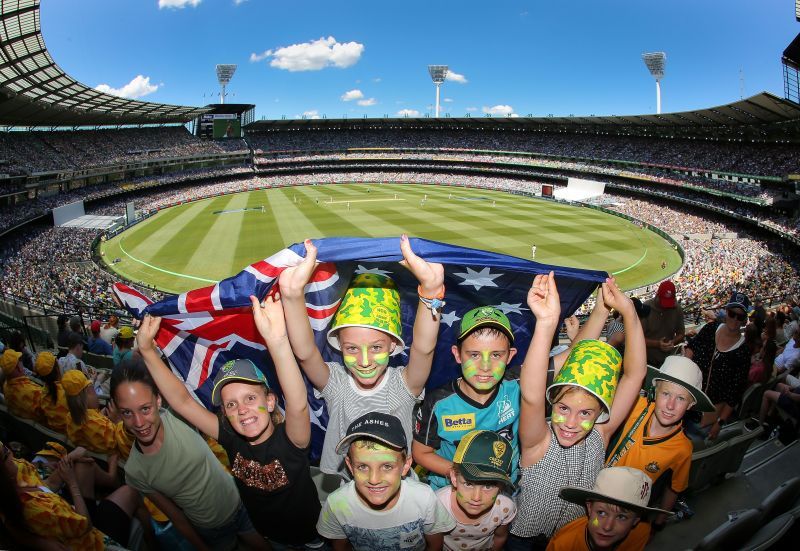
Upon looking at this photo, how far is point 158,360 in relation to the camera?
3.64 metres

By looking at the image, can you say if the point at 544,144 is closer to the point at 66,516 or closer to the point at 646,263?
the point at 646,263

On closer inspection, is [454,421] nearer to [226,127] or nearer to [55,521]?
[55,521]

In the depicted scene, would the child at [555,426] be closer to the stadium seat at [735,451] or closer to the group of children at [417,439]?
the group of children at [417,439]

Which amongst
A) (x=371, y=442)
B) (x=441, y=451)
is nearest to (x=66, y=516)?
(x=371, y=442)

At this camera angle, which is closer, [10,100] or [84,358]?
[84,358]

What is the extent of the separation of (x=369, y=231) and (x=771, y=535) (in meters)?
36.3

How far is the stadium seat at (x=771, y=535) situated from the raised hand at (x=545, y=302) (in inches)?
72.1

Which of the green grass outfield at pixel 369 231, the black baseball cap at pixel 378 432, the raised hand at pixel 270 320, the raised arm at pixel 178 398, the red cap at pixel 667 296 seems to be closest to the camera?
the black baseball cap at pixel 378 432

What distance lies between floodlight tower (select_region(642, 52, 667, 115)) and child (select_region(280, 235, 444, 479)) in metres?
87.7

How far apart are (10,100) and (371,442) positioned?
2071 inches

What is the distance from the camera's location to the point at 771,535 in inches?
118

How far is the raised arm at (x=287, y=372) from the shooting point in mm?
3125

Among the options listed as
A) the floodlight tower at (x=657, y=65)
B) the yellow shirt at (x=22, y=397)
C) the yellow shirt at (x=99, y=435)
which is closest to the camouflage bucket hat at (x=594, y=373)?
the yellow shirt at (x=99, y=435)

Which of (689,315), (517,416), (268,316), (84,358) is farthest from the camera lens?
(689,315)
